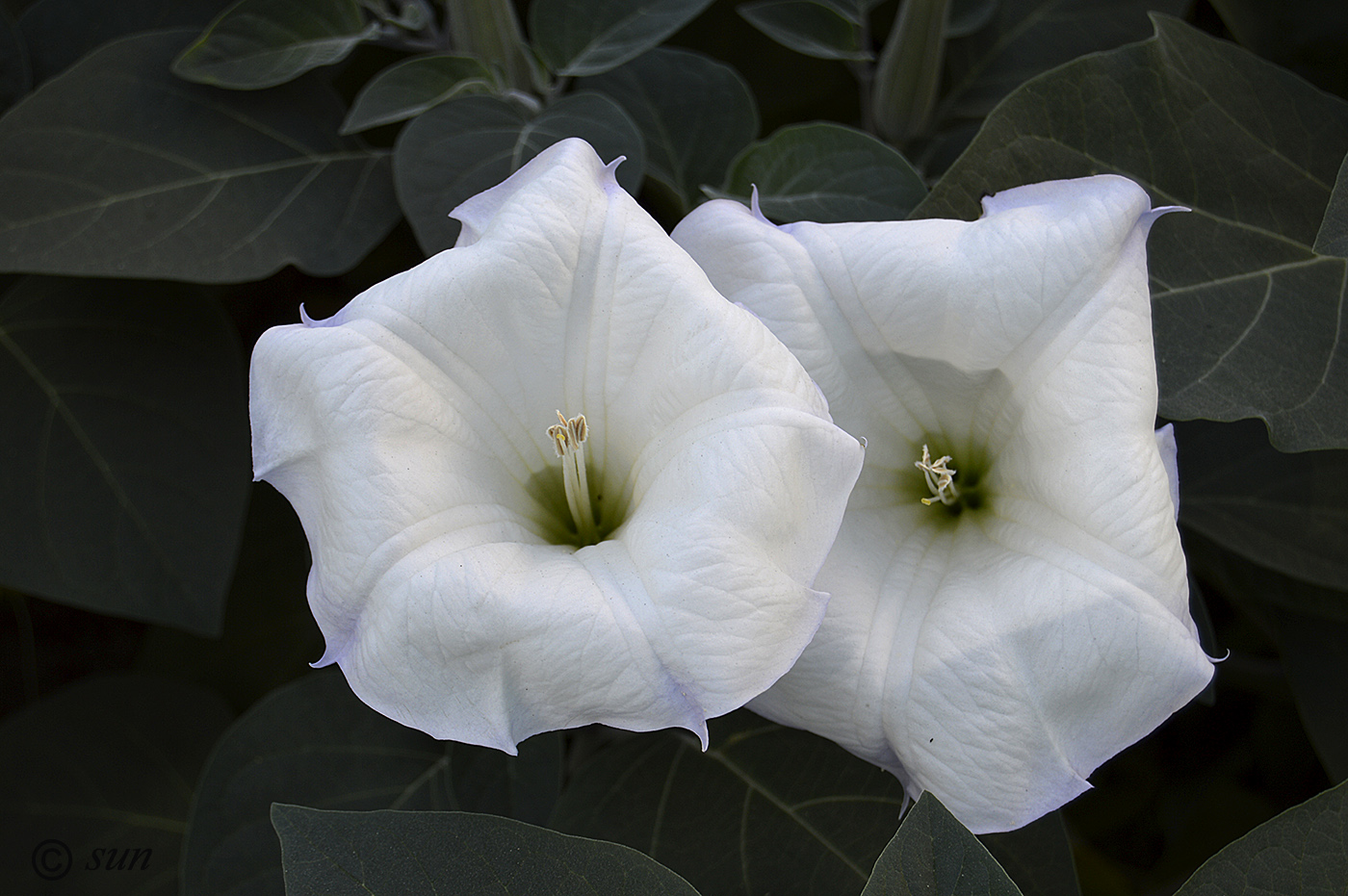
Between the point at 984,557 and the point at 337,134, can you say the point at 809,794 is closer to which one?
the point at 984,557

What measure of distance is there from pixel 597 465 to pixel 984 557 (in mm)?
249

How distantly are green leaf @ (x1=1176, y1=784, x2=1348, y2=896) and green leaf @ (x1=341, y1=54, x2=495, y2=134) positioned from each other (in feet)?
2.38

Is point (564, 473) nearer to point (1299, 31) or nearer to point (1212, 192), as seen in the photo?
point (1212, 192)

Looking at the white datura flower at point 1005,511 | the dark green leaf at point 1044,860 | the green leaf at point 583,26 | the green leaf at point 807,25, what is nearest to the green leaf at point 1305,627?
the dark green leaf at point 1044,860

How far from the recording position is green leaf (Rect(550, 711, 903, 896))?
0.74m

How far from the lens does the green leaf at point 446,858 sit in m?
0.56

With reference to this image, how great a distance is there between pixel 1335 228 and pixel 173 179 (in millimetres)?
821

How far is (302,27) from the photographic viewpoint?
857mm

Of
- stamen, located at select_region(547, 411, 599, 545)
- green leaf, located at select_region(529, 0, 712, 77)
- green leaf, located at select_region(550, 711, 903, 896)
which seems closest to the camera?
stamen, located at select_region(547, 411, 599, 545)

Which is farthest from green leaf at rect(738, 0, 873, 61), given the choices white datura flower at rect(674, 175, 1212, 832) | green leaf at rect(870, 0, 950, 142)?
white datura flower at rect(674, 175, 1212, 832)

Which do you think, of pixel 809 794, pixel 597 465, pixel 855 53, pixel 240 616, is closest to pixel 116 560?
pixel 240 616

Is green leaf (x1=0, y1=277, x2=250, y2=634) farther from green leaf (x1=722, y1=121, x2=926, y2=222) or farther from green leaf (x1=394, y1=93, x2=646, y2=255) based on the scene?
green leaf (x1=722, y1=121, x2=926, y2=222)

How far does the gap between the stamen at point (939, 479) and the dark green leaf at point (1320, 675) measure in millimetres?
436

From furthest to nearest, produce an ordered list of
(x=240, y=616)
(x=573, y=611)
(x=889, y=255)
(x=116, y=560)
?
(x=240, y=616) → (x=116, y=560) → (x=889, y=255) → (x=573, y=611)
